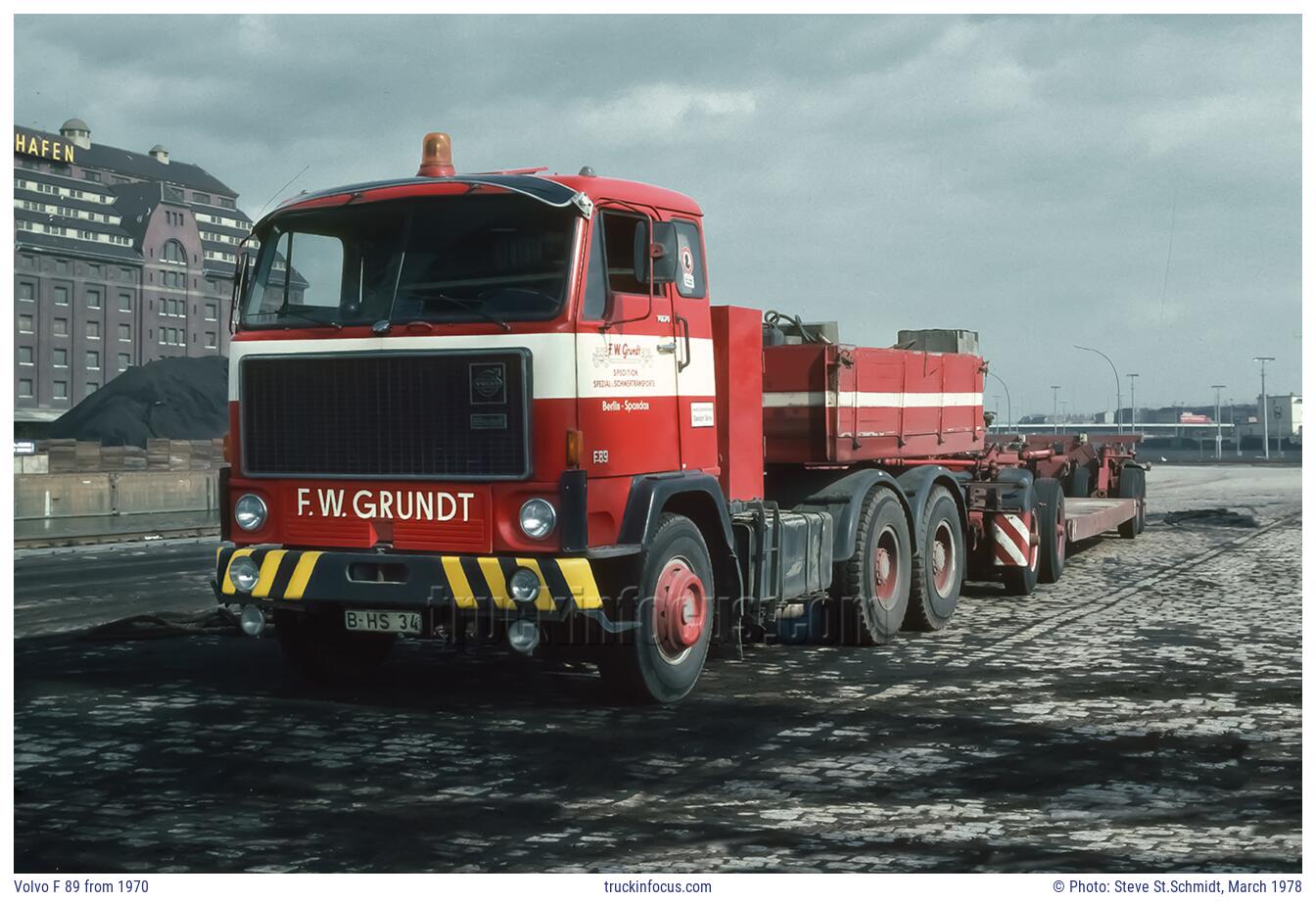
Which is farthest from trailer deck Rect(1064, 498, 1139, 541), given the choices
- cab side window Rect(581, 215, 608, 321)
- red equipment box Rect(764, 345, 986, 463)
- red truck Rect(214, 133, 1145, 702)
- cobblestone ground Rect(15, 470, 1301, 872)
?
cab side window Rect(581, 215, 608, 321)

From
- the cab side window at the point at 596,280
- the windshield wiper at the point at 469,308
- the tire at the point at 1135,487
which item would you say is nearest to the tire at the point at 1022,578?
the cab side window at the point at 596,280

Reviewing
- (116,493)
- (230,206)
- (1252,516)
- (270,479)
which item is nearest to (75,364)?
(230,206)

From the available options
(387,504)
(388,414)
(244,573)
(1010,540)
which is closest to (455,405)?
(388,414)

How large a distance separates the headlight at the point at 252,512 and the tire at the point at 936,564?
5.59 m

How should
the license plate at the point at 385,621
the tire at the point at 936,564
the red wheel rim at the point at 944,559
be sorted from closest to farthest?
the license plate at the point at 385,621, the tire at the point at 936,564, the red wheel rim at the point at 944,559

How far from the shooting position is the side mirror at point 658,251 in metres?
8.45

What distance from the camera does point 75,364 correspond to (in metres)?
98.5

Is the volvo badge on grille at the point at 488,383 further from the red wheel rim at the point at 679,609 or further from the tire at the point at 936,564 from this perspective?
the tire at the point at 936,564

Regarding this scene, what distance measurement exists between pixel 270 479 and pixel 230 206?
11569 cm

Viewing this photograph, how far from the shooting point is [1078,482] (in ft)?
75.4

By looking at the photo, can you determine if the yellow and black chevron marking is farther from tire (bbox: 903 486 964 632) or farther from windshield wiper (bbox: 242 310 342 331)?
tire (bbox: 903 486 964 632)

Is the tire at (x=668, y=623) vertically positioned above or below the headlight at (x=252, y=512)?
below

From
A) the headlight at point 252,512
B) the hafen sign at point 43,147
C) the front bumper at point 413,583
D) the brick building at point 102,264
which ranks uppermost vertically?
the hafen sign at point 43,147

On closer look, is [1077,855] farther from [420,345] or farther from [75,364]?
[75,364]
